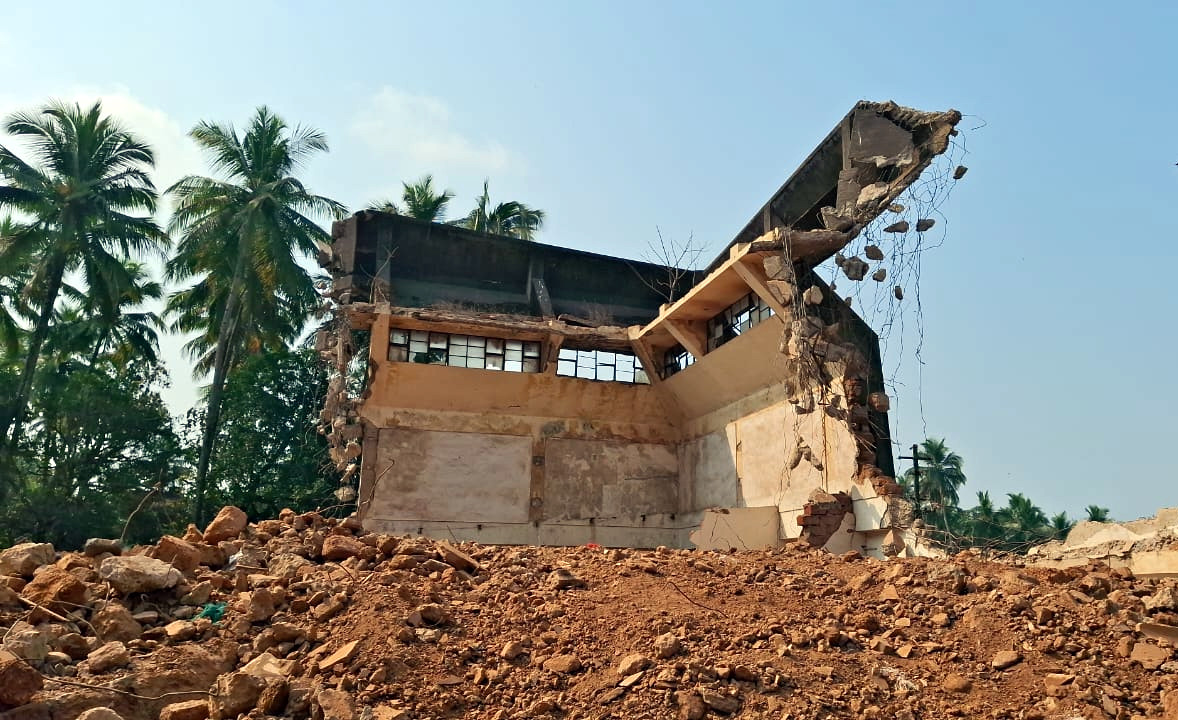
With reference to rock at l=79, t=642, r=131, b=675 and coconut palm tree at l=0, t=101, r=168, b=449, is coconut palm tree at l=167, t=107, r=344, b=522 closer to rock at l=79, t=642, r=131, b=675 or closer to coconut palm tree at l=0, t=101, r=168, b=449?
coconut palm tree at l=0, t=101, r=168, b=449

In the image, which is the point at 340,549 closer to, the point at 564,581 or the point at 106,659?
the point at 564,581

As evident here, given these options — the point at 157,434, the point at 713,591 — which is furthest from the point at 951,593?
the point at 157,434

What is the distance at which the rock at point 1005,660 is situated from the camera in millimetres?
6289

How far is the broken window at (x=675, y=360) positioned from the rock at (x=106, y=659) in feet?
50.0

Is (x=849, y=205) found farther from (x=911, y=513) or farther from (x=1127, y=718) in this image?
(x=1127, y=718)

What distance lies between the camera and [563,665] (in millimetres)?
5895

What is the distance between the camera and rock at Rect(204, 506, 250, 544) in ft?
27.4

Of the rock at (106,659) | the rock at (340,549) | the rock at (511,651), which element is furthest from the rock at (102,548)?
the rock at (511,651)

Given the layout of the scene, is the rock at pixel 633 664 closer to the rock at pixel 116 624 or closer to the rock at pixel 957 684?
the rock at pixel 957 684

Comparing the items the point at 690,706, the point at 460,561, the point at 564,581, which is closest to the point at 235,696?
the point at 460,561

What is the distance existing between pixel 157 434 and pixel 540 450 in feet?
55.1

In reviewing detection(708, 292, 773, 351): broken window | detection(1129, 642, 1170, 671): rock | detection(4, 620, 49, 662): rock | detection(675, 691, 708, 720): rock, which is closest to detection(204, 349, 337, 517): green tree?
detection(708, 292, 773, 351): broken window

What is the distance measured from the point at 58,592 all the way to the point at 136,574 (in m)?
0.51

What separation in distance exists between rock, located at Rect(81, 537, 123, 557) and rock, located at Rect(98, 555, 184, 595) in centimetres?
82
